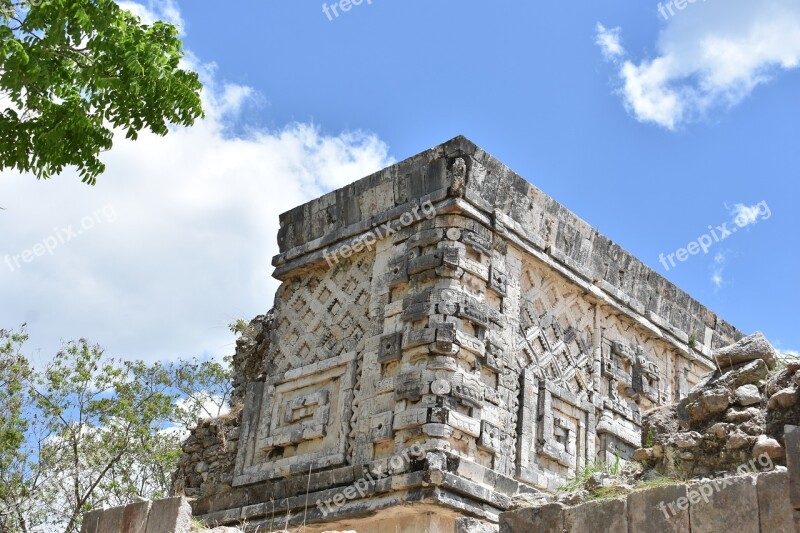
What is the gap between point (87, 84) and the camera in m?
8.09

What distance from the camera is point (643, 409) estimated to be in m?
12.1

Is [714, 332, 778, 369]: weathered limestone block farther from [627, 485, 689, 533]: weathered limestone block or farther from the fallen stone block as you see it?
the fallen stone block

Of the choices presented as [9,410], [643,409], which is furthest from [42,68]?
[9,410]

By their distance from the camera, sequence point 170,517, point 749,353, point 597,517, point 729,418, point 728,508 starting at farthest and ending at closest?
point 170,517 < point 749,353 < point 729,418 < point 597,517 < point 728,508

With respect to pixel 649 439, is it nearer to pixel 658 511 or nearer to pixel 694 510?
pixel 658 511

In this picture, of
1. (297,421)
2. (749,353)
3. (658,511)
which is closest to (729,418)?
(749,353)

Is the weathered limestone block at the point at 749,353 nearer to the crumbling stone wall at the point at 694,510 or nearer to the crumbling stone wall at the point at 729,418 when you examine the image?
the crumbling stone wall at the point at 729,418

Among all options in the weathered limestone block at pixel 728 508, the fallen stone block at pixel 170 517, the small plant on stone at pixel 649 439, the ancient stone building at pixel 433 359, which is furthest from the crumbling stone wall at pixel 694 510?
the ancient stone building at pixel 433 359

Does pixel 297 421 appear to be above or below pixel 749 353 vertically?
above

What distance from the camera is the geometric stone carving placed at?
410 inches

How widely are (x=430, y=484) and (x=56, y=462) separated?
11339 millimetres

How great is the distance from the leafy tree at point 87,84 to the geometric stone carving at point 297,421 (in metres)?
3.55

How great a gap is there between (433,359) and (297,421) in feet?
6.56

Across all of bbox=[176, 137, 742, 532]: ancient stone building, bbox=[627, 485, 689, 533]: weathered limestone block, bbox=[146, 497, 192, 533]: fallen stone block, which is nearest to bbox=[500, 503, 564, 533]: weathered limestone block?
bbox=[627, 485, 689, 533]: weathered limestone block
